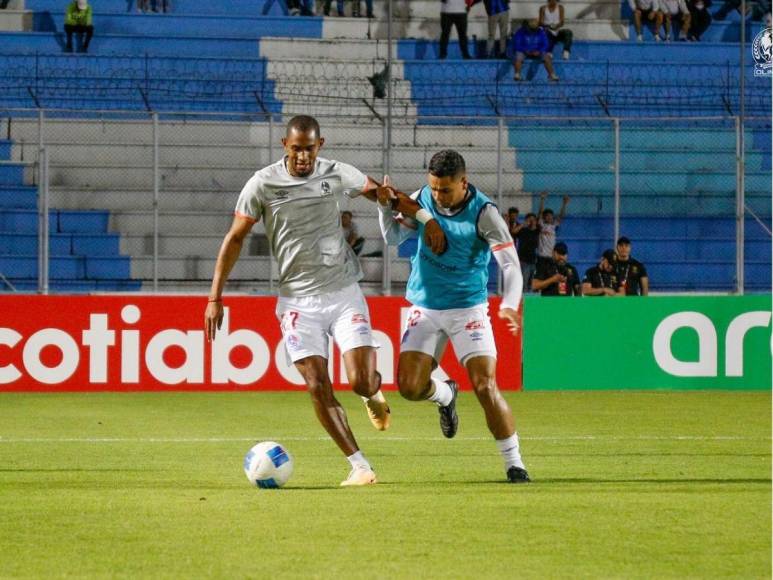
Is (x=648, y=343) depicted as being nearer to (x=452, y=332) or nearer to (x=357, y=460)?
(x=452, y=332)

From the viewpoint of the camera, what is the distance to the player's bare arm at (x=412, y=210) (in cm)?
994

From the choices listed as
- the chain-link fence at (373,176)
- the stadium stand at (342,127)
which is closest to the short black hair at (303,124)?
the chain-link fence at (373,176)

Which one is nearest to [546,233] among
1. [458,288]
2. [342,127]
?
[342,127]

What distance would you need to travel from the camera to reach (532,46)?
2897 centimetres

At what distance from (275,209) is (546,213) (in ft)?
45.7

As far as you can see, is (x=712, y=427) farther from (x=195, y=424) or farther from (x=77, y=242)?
(x=77, y=242)

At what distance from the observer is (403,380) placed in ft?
34.8

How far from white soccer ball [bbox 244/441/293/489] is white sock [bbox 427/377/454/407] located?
1563 millimetres

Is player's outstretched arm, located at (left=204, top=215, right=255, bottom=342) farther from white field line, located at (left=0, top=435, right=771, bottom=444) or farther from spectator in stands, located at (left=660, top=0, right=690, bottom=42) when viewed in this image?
spectator in stands, located at (left=660, top=0, right=690, bottom=42)

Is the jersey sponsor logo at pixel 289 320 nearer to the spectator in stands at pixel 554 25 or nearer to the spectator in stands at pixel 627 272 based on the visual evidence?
the spectator in stands at pixel 627 272

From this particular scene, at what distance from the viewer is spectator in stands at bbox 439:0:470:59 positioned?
1136 inches

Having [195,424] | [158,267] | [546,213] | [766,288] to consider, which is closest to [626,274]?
[546,213]

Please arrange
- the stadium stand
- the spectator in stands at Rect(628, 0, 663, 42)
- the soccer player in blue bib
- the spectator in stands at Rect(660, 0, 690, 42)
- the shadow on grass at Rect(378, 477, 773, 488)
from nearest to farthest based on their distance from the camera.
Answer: the soccer player in blue bib, the shadow on grass at Rect(378, 477, 773, 488), the stadium stand, the spectator in stands at Rect(628, 0, 663, 42), the spectator in stands at Rect(660, 0, 690, 42)

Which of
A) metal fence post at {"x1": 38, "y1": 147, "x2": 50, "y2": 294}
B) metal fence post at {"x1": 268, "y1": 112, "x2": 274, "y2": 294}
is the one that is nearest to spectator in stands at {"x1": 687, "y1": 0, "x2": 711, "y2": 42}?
metal fence post at {"x1": 268, "y1": 112, "x2": 274, "y2": 294}
